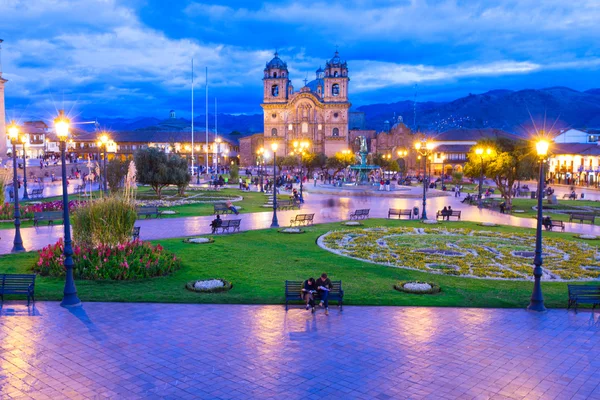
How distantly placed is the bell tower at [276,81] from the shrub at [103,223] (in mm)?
90377

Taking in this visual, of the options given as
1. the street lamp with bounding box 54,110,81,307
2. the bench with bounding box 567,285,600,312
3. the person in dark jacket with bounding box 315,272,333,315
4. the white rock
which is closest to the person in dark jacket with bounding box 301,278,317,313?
the person in dark jacket with bounding box 315,272,333,315

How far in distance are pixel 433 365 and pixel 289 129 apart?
95.8 meters

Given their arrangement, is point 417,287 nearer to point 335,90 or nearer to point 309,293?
point 309,293

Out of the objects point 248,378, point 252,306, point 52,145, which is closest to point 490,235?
point 252,306

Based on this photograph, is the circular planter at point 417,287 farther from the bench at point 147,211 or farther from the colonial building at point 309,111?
the colonial building at point 309,111

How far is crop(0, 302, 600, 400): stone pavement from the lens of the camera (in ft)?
26.5

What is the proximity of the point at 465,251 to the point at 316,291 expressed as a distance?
31.2ft

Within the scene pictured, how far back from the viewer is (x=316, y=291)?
40.6 ft

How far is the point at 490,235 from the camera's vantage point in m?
23.8

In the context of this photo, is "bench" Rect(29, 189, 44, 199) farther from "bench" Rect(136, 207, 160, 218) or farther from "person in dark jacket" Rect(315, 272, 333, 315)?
"person in dark jacket" Rect(315, 272, 333, 315)

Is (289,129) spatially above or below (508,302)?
above

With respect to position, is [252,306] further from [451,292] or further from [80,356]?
[451,292]

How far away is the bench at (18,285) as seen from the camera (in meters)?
12.2

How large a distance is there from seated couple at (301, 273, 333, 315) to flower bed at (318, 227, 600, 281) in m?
5.28
